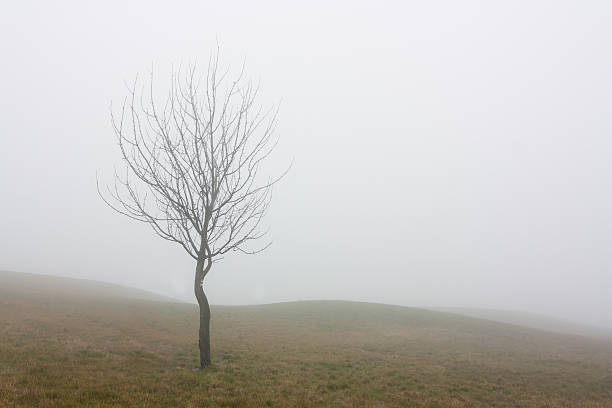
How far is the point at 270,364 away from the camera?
17.6 meters

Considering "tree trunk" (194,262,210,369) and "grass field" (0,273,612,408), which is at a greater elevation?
"tree trunk" (194,262,210,369)

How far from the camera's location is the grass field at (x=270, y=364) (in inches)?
445

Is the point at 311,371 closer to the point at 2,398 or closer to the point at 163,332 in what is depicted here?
the point at 2,398

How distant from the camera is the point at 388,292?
19638 cm

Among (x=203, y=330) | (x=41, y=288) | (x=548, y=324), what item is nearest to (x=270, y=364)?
(x=203, y=330)

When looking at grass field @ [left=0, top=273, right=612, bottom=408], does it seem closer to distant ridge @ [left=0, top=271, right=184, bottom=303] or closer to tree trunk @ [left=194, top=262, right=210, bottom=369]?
tree trunk @ [left=194, top=262, right=210, bottom=369]

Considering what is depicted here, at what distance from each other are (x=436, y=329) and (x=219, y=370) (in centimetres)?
2974

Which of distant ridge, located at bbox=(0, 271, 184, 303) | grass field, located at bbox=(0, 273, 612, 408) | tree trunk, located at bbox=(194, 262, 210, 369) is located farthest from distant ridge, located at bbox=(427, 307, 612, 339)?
distant ridge, located at bbox=(0, 271, 184, 303)

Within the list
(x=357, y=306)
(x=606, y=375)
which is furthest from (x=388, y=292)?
(x=606, y=375)

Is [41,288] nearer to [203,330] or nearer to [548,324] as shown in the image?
[203,330]

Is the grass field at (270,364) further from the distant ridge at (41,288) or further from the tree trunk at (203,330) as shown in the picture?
the distant ridge at (41,288)

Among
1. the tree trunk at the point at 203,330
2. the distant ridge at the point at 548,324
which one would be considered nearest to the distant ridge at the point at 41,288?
the tree trunk at the point at 203,330

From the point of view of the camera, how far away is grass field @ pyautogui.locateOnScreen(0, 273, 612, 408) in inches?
445

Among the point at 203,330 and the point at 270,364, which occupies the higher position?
the point at 203,330
